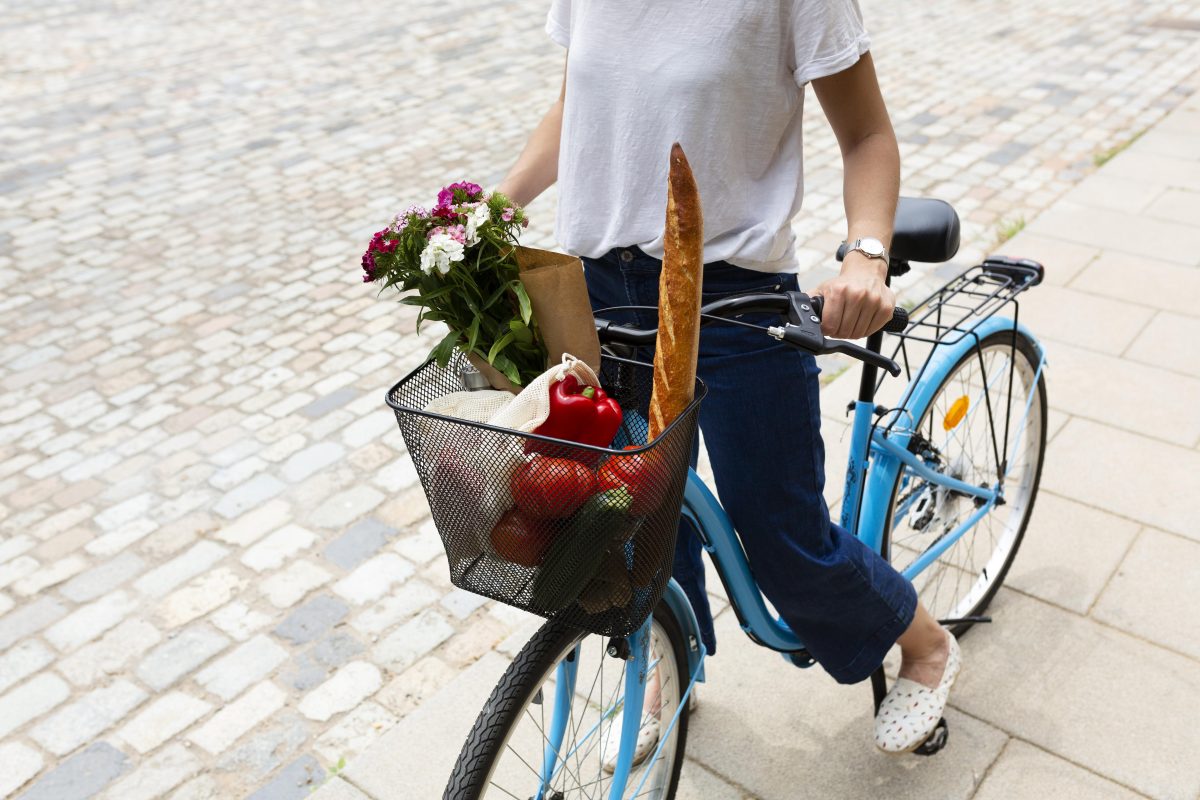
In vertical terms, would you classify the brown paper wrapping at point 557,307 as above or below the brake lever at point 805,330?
above

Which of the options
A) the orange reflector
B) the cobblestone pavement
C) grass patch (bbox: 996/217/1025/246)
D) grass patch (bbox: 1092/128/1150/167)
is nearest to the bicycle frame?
the orange reflector

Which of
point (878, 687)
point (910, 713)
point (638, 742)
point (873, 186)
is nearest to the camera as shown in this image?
point (873, 186)

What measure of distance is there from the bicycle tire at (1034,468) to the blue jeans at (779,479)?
0.29 meters

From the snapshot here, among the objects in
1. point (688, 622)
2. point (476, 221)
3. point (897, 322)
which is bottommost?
point (688, 622)

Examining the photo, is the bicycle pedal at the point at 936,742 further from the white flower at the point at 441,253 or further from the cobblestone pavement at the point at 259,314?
the white flower at the point at 441,253

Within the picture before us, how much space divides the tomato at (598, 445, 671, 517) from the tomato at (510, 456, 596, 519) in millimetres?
31

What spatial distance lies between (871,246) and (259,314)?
4.39 metres

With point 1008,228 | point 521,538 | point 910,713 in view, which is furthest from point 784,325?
point 1008,228

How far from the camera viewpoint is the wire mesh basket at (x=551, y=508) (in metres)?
1.55

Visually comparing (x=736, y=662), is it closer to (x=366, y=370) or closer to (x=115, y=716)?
(x=115, y=716)

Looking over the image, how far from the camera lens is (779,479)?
2.28m

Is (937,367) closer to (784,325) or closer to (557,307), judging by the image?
(784,325)

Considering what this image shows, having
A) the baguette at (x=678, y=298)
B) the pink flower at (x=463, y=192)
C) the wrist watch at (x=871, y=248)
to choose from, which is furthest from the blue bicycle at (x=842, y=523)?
the pink flower at (x=463, y=192)

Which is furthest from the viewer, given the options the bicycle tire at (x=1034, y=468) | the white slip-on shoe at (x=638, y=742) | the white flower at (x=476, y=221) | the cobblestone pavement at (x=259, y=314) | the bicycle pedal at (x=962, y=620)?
the cobblestone pavement at (x=259, y=314)
